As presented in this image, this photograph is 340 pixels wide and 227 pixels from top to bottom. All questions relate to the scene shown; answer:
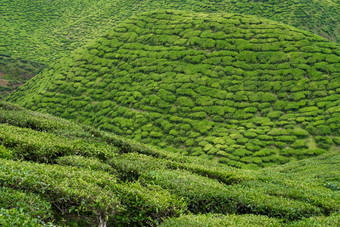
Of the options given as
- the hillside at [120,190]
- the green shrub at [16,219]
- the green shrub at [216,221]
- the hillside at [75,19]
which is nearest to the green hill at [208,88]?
the hillside at [120,190]

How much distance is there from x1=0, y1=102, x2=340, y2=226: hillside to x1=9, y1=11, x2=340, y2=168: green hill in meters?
9.82

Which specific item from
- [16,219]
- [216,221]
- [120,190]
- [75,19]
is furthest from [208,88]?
[75,19]

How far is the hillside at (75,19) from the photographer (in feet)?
172

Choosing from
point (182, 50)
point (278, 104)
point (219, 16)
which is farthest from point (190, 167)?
point (219, 16)

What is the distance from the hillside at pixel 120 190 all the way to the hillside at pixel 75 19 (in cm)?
4255

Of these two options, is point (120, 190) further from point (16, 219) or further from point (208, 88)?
point (208, 88)

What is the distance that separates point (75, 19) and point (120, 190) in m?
70.9

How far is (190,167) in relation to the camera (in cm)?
1451

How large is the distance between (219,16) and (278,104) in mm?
18008

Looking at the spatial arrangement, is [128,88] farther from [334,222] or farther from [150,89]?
[334,222]

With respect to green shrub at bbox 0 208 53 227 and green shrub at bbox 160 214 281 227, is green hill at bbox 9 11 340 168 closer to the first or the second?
green shrub at bbox 160 214 281 227

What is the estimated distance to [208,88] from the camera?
32.0m

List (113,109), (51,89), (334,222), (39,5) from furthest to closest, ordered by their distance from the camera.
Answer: (39,5)
(51,89)
(113,109)
(334,222)

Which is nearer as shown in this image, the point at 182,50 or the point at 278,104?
the point at 278,104
